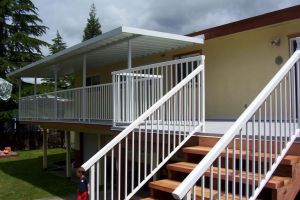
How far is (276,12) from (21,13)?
2553cm

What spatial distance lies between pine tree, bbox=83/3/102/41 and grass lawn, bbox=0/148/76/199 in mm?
29821

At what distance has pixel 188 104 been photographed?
6.48 m

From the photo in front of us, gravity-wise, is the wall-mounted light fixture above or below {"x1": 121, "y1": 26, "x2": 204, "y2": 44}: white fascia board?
below

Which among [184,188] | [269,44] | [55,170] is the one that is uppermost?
[269,44]

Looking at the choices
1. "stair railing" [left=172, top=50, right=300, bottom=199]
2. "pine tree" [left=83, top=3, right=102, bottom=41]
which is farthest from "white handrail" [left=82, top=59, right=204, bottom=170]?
"pine tree" [left=83, top=3, right=102, bottom=41]

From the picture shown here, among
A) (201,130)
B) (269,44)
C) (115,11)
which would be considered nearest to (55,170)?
(269,44)

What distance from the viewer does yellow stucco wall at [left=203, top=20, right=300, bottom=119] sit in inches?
363

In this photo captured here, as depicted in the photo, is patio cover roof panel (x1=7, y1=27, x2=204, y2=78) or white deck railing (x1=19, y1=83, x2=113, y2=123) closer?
patio cover roof panel (x1=7, y1=27, x2=204, y2=78)

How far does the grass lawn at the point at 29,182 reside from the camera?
523 inches

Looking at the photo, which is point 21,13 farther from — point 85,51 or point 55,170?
point 85,51

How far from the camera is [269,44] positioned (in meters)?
9.35

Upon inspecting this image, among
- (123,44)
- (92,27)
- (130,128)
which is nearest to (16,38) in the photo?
(123,44)

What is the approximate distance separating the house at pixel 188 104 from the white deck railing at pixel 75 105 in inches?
1.5

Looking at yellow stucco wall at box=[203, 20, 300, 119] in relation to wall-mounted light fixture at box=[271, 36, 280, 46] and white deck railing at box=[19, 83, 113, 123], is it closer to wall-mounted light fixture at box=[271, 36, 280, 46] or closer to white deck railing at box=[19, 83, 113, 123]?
wall-mounted light fixture at box=[271, 36, 280, 46]
